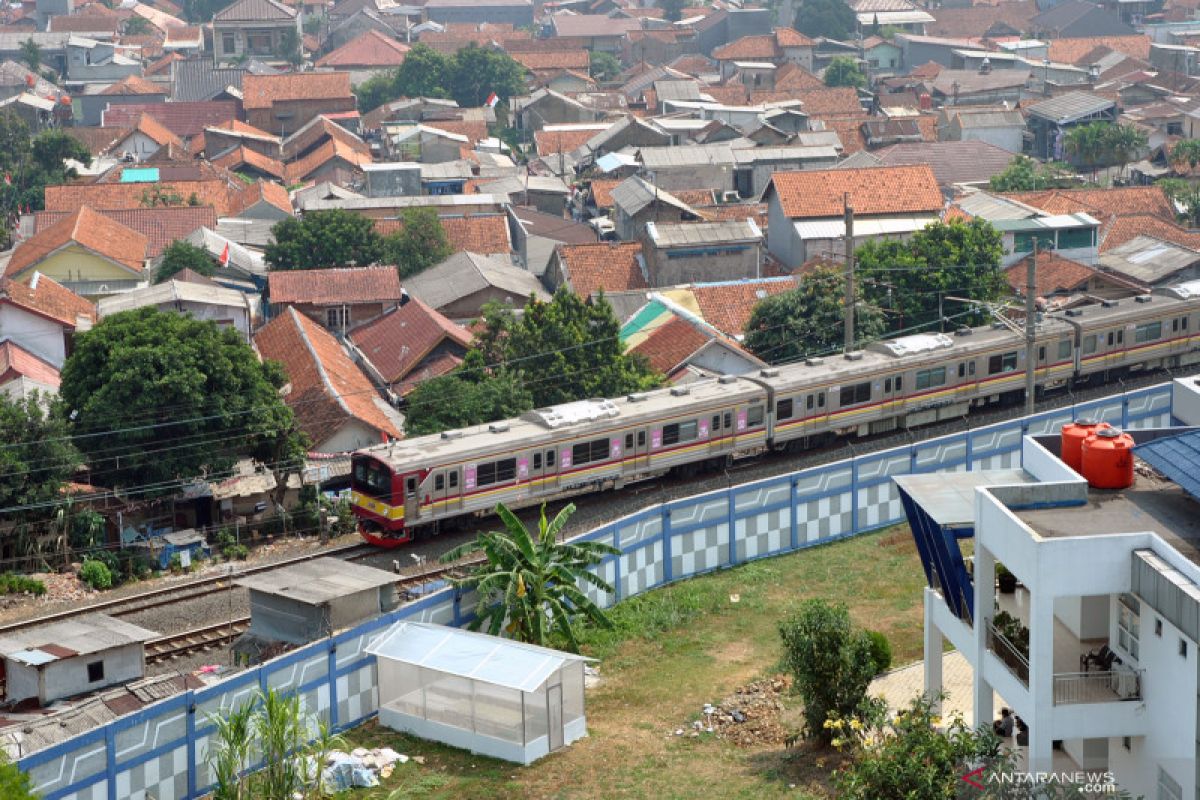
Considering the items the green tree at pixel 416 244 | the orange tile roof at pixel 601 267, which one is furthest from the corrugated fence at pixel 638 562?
the green tree at pixel 416 244

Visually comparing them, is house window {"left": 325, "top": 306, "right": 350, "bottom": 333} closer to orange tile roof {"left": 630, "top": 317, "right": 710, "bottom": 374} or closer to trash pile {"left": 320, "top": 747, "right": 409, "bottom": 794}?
orange tile roof {"left": 630, "top": 317, "right": 710, "bottom": 374}

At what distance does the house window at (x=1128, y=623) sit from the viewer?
1716 cm

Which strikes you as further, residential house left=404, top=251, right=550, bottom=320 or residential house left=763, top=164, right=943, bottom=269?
residential house left=763, top=164, right=943, bottom=269

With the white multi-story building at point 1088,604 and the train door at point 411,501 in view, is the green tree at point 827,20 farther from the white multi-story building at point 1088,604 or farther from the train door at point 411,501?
the white multi-story building at point 1088,604

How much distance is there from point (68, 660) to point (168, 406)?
36.1 ft

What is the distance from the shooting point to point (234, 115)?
87.9 m

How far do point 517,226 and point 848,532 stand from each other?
32.1 m

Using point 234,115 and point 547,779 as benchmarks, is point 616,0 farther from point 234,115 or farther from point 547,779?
point 547,779

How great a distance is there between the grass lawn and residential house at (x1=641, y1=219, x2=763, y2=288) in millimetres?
22647

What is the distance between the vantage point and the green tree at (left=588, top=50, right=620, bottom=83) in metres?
108

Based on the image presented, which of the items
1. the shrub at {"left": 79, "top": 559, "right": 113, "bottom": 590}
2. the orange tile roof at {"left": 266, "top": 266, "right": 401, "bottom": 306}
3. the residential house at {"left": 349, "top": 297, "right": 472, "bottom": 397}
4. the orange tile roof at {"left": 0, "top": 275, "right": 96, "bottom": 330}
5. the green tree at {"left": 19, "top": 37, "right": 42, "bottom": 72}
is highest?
the green tree at {"left": 19, "top": 37, "right": 42, "bottom": 72}

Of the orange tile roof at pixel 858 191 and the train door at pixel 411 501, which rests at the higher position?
the orange tile roof at pixel 858 191

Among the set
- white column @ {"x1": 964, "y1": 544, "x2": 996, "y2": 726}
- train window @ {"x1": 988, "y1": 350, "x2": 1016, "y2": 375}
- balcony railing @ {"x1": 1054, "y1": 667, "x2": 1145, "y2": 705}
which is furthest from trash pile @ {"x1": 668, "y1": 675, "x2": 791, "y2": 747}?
train window @ {"x1": 988, "y1": 350, "x2": 1016, "y2": 375}

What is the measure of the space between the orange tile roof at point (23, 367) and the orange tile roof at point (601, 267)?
52.6 feet
